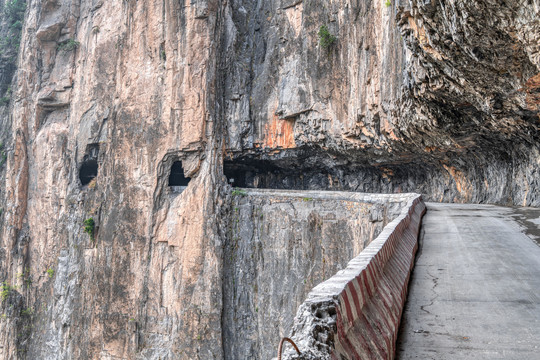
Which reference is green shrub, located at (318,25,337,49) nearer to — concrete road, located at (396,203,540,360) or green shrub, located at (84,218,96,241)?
concrete road, located at (396,203,540,360)

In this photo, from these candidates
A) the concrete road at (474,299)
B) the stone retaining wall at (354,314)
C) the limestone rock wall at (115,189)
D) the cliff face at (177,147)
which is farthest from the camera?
the limestone rock wall at (115,189)

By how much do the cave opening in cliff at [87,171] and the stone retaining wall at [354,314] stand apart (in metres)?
25.9

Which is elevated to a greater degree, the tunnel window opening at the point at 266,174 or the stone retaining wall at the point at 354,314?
the tunnel window opening at the point at 266,174

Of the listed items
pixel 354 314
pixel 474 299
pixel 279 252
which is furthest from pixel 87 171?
pixel 354 314

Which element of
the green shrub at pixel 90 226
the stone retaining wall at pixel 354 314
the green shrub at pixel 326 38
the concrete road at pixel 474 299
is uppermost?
the green shrub at pixel 326 38

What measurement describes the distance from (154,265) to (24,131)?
1538cm

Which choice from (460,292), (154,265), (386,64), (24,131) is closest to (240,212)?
(154,265)

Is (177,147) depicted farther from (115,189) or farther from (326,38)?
(326,38)

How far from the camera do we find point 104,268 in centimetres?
2195

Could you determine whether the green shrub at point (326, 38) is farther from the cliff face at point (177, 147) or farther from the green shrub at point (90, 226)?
the green shrub at point (90, 226)

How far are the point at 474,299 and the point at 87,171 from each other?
2711cm

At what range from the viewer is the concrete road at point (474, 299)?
301 cm

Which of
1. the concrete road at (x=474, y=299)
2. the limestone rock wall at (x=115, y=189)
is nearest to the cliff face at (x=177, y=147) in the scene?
the limestone rock wall at (x=115, y=189)

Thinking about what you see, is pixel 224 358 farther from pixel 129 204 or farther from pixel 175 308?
pixel 129 204
